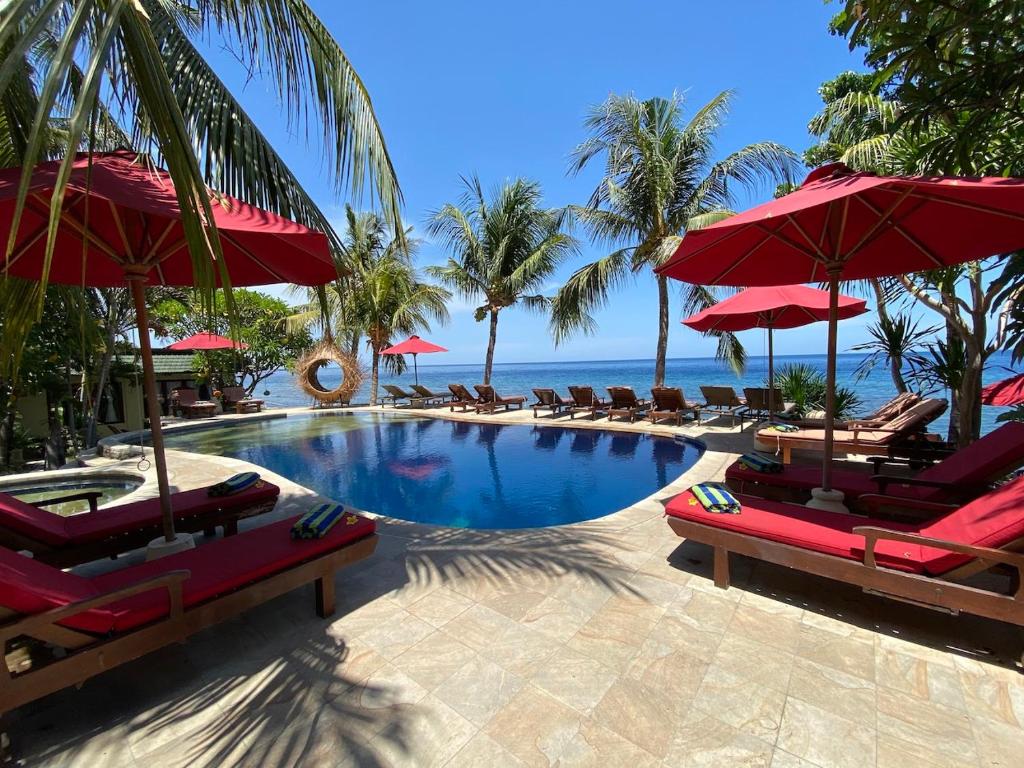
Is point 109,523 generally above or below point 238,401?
below

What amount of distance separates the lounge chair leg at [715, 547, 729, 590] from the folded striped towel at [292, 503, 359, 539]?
283 cm

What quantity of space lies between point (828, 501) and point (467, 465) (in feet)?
→ 21.3

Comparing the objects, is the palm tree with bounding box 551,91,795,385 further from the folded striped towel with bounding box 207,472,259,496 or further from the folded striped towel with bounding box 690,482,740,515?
the folded striped towel with bounding box 207,472,259,496

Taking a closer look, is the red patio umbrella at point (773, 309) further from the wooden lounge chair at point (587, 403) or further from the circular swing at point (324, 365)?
the circular swing at point (324, 365)

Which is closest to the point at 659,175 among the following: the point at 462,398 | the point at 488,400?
the point at 488,400

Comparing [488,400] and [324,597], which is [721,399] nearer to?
[488,400]

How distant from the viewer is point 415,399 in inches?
717

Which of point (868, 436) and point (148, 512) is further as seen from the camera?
point (868, 436)

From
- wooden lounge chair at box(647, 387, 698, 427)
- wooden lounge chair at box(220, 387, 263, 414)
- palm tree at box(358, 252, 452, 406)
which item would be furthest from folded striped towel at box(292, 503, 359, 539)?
wooden lounge chair at box(220, 387, 263, 414)

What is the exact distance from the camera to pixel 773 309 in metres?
7.58

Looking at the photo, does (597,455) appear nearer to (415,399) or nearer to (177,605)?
(177,605)

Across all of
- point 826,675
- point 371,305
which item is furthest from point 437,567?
point 371,305

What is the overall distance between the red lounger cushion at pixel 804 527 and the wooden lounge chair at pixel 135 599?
8.61 feet

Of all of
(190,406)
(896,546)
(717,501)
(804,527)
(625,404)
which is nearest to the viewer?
(896,546)
